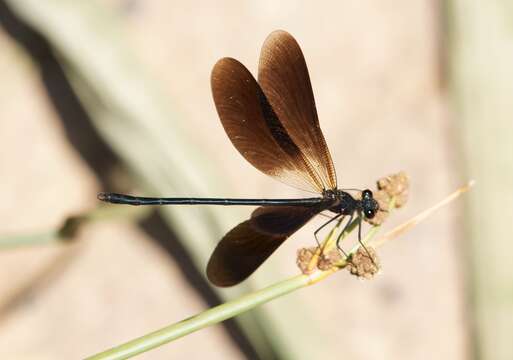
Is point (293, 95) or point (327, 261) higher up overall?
point (293, 95)

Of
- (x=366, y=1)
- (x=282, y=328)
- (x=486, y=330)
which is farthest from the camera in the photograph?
(x=366, y=1)

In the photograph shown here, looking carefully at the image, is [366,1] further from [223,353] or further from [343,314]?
[223,353]

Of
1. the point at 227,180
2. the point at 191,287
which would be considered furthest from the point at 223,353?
the point at 227,180

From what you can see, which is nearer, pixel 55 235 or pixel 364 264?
pixel 364 264

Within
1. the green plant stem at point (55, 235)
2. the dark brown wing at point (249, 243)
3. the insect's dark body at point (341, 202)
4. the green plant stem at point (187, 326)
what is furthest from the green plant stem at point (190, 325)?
the green plant stem at point (55, 235)

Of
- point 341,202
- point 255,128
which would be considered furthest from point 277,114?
point 341,202

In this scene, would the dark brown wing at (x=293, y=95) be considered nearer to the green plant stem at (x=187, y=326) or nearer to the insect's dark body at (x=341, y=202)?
the insect's dark body at (x=341, y=202)

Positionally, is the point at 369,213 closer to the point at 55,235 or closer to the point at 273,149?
the point at 273,149
